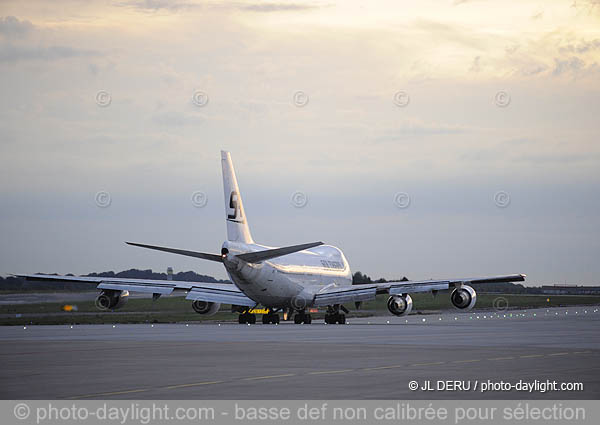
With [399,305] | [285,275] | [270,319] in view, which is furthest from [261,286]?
[399,305]

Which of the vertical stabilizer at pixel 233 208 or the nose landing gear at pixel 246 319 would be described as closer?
the vertical stabilizer at pixel 233 208

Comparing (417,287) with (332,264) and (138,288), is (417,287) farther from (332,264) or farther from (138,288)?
(138,288)

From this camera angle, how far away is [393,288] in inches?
2285

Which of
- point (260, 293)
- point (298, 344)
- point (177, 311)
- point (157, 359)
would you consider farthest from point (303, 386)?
point (177, 311)

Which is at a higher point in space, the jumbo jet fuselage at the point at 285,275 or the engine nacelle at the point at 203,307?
the jumbo jet fuselage at the point at 285,275

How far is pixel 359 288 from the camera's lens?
59.8 metres

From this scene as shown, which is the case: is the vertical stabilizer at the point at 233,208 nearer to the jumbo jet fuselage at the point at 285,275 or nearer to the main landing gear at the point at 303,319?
the jumbo jet fuselage at the point at 285,275

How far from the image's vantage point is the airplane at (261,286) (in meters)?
55.3

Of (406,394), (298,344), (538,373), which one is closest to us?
(406,394)

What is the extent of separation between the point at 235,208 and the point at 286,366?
1386 inches

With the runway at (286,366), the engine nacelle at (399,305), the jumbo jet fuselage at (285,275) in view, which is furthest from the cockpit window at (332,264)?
the runway at (286,366)

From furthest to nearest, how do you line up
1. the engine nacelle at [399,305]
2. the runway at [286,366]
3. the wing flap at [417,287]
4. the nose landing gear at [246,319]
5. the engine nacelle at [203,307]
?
1. the engine nacelle at [203,307]
2. the nose landing gear at [246,319]
3. the engine nacelle at [399,305]
4. the wing flap at [417,287]
5. the runway at [286,366]
